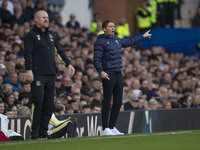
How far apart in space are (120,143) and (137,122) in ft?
15.8

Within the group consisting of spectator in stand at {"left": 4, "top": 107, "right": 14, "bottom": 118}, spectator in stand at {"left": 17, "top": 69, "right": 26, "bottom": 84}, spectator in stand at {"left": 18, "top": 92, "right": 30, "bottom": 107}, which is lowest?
spectator in stand at {"left": 4, "top": 107, "right": 14, "bottom": 118}

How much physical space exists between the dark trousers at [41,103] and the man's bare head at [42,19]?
800 mm

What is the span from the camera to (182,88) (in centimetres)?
1842

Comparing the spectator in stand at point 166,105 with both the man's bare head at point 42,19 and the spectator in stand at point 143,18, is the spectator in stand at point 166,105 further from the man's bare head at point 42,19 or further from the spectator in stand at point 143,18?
the spectator in stand at point 143,18

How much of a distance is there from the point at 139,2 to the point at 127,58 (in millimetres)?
5602

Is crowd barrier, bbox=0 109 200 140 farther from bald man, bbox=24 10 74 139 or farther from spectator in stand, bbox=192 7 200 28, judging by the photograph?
spectator in stand, bbox=192 7 200 28

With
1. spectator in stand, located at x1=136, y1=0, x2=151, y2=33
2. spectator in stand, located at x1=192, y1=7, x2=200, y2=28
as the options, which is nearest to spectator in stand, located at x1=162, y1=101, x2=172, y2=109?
spectator in stand, located at x1=136, y1=0, x2=151, y2=33

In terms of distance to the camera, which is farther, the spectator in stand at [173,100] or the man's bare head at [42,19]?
the spectator in stand at [173,100]

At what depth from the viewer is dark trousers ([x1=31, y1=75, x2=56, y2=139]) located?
31.3ft

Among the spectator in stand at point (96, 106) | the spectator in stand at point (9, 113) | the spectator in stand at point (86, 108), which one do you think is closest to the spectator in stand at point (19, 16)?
the spectator in stand at point (96, 106)

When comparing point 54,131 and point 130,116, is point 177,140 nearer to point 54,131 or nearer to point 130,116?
point 54,131

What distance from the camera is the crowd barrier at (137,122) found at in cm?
1085

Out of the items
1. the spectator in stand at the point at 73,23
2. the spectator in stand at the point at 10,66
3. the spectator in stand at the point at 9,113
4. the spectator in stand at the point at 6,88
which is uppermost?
the spectator in stand at the point at 73,23

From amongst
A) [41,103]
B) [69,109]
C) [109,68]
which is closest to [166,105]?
[69,109]
